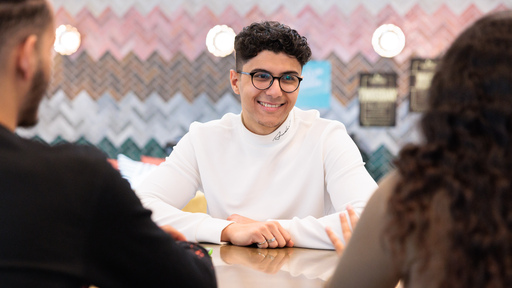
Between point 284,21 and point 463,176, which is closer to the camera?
point 463,176

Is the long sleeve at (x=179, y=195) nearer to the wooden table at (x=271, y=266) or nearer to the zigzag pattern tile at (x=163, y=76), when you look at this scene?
the wooden table at (x=271, y=266)

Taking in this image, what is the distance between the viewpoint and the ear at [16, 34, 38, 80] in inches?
35.2

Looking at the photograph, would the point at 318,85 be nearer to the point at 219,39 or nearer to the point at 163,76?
the point at 219,39

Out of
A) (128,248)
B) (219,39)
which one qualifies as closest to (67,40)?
(219,39)

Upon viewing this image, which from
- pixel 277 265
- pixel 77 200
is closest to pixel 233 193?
pixel 277 265

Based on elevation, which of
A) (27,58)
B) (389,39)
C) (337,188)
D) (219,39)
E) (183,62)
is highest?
(389,39)

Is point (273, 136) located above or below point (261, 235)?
above

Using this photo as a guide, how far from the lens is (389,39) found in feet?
15.2

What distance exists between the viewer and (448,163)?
0.76 meters

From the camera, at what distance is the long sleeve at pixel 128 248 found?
917 mm

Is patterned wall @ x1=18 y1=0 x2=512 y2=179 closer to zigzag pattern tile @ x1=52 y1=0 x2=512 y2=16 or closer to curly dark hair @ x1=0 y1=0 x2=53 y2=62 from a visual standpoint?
zigzag pattern tile @ x1=52 y1=0 x2=512 y2=16

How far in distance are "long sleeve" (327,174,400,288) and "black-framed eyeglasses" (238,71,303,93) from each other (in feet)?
4.79

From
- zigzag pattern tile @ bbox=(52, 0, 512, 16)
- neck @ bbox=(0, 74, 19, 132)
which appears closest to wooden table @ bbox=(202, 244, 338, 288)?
neck @ bbox=(0, 74, 19, 132)

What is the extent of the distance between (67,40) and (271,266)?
3.90m
